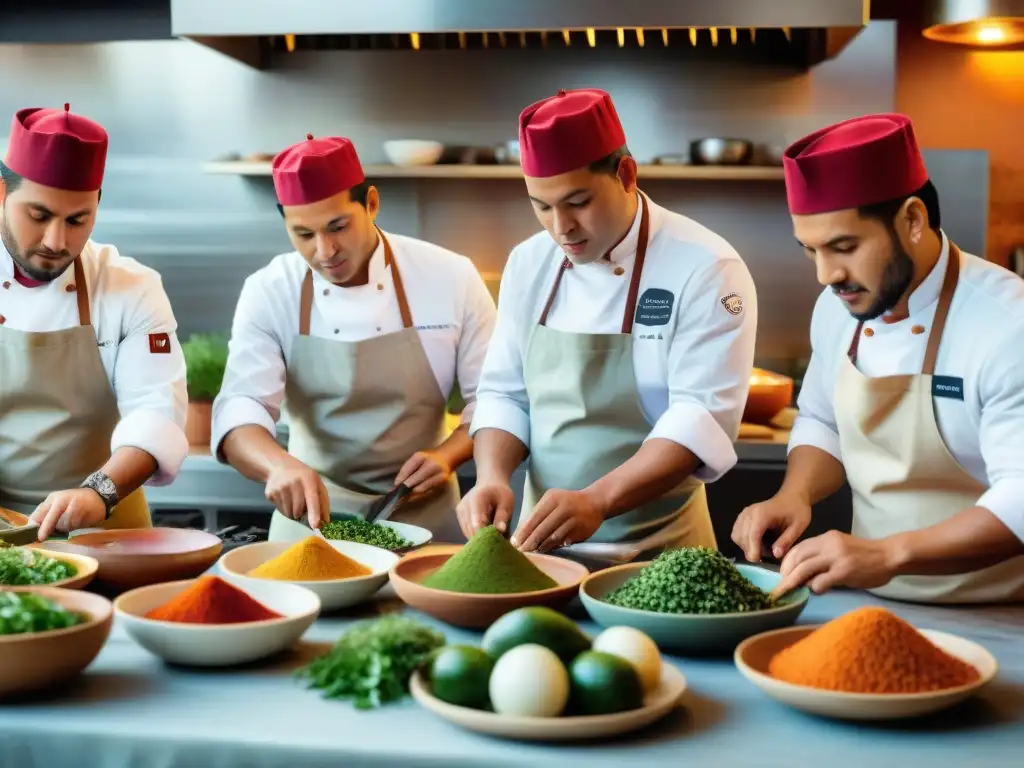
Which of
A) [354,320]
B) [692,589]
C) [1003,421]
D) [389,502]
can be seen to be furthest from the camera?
[354,320]

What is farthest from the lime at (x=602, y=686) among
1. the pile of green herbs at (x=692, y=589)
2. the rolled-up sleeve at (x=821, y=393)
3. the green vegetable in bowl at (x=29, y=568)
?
the rolled-up sleeve at (x=821, y=393)

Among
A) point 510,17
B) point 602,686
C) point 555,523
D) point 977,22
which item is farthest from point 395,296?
point 977,22

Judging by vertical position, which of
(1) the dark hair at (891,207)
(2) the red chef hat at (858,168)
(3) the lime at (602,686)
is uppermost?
(2) the red chef hat at (858,168)

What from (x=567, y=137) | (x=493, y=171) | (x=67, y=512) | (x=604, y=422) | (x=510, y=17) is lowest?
(x=67, y=512)

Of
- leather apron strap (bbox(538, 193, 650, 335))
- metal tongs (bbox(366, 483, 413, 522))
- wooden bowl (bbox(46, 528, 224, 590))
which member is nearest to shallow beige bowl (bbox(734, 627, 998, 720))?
wooden bowl (bbox(46, 528, 224, 590))

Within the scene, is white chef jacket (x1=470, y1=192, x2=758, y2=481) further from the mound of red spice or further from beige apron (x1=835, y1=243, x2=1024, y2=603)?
the mound of red spice

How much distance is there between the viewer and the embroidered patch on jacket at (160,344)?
2.77 m

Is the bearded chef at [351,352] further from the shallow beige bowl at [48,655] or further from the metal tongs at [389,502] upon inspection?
the shallow beige bowl at [48,655]

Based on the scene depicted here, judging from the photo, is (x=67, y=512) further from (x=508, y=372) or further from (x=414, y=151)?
(x=414, y=151)

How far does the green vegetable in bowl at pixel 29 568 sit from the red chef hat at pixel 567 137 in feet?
3.77

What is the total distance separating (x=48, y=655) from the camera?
1511 millimetres

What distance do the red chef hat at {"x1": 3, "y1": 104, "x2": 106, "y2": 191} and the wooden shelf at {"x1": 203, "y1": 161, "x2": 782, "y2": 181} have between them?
169cm

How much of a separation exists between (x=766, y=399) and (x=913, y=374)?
1755mm

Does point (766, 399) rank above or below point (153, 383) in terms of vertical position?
below
